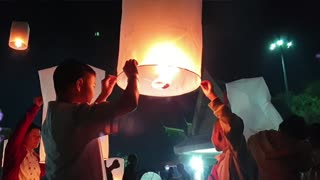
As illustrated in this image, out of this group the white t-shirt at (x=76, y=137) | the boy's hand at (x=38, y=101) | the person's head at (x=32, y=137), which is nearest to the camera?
the white t-shirt at (x=76, y=137)

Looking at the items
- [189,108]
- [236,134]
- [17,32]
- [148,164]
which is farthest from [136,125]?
[236,134]

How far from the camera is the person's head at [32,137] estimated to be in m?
3.76

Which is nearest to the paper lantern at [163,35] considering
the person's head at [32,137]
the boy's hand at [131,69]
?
the boy's hand at [131,69]

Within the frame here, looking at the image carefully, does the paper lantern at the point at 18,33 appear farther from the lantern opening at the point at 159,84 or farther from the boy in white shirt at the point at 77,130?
the boy in white shirt at the point at 77,130

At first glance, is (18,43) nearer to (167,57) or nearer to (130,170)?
(130,170)

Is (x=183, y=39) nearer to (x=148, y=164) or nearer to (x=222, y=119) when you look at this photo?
(x=222, y=119)

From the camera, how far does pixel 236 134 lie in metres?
2.96

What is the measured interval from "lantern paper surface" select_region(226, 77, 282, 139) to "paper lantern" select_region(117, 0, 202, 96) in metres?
0.99

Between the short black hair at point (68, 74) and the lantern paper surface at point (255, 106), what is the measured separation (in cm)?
162

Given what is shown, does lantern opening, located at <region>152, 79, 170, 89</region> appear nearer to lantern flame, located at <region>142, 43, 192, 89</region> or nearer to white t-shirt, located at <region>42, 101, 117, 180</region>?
lantern flame, located at <region>142, 43, 192, 89</region>

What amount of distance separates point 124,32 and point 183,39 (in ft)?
1.48

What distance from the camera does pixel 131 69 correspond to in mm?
2316

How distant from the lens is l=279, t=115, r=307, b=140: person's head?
317 cm

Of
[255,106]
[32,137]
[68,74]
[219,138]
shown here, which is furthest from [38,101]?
[255,106]
